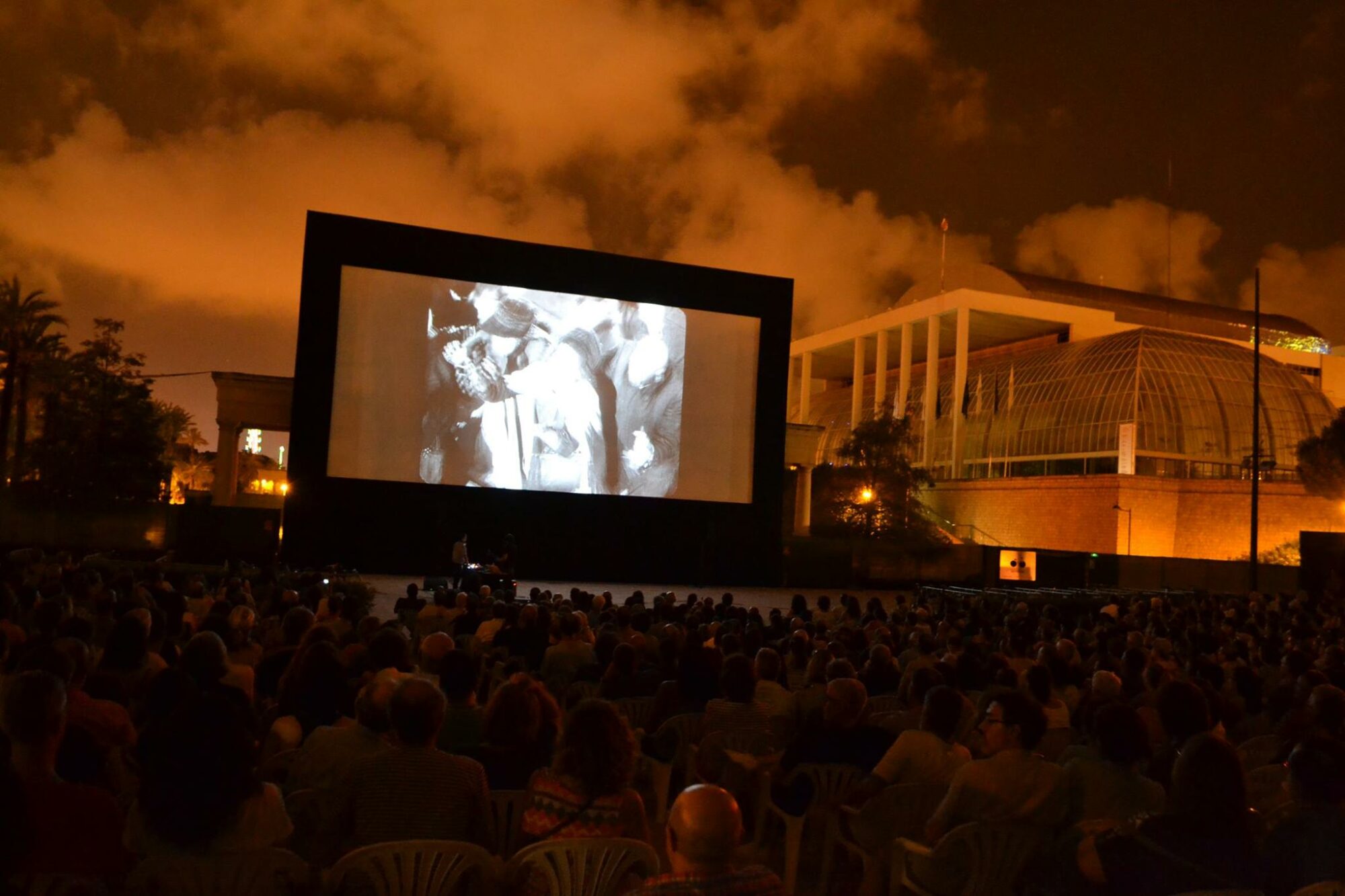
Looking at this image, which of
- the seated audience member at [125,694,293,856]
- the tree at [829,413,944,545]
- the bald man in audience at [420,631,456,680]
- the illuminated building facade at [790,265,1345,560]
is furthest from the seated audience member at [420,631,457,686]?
the tree at [829,413,944,545]

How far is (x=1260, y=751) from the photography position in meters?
5.28

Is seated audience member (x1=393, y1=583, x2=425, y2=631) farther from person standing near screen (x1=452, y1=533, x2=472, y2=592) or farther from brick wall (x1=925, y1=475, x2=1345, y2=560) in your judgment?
brick wall (x1=925, y1=475, x2=1345, y2=560)

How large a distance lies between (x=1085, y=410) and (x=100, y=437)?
36080 mm

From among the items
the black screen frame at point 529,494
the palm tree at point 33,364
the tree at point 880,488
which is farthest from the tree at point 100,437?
the tree at point 880,488

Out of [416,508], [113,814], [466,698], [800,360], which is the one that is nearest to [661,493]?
[416,508]

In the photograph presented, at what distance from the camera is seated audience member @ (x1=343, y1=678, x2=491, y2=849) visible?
11.1 ft

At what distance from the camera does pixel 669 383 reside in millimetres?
24844

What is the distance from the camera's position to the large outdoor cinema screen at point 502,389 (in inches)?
909

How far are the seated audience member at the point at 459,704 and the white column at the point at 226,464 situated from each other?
96.8ft

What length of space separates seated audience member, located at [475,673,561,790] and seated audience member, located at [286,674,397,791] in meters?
0.38

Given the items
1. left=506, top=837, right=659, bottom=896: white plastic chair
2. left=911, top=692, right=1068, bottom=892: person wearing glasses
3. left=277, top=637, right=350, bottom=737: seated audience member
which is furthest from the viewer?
left=277, top=637, right=350, bottom=737: seated audience member

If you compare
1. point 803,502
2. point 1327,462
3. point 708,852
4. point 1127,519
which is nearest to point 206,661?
point 708,852

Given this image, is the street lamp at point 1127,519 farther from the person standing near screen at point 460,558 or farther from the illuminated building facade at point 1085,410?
the person standing near screen at point 460,558

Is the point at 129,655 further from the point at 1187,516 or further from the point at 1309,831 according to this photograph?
the point at 1187,516
